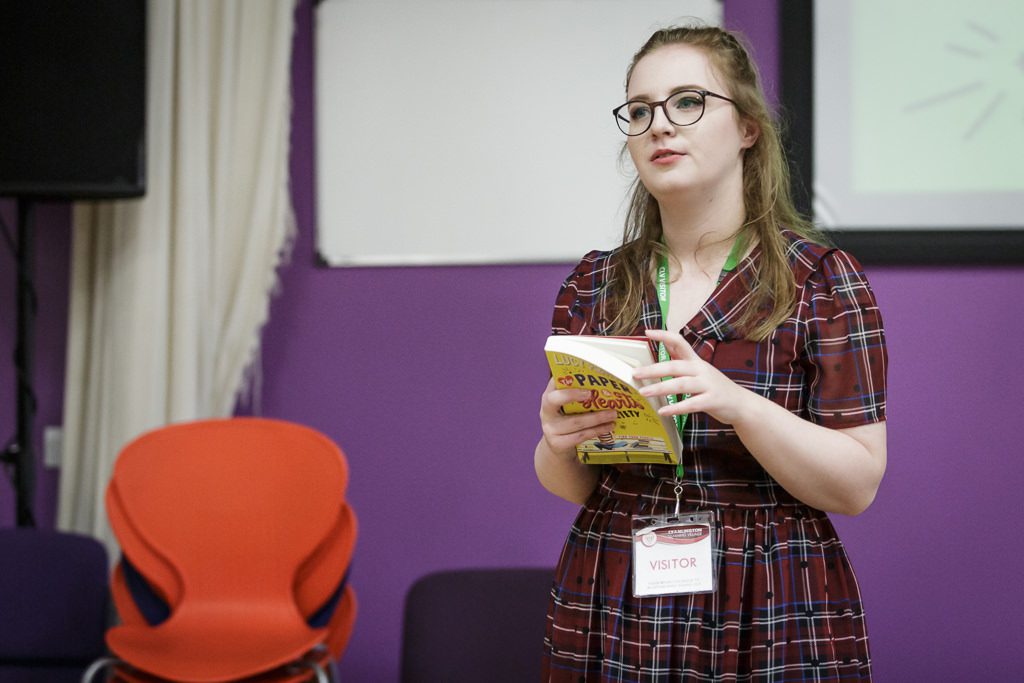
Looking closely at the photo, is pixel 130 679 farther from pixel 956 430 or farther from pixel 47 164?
pixel 956 430

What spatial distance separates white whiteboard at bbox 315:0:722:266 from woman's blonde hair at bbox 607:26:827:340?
1.52m

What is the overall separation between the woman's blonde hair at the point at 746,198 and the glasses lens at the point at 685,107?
55 mm

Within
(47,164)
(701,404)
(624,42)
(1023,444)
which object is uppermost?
(624,42)

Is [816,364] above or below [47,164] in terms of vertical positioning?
below

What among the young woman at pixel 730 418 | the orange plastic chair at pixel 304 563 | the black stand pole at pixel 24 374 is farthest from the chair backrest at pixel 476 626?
the black stand pole at pixel 24 374

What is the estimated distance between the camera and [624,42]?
2955mm

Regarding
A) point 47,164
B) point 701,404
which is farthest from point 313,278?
point 701,404

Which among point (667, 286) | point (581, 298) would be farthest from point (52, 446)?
point (667, 286)

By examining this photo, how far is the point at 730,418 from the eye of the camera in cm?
118

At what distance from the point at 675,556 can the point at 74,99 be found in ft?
7.08

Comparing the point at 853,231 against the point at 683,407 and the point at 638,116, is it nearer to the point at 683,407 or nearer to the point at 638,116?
the point at 638,116

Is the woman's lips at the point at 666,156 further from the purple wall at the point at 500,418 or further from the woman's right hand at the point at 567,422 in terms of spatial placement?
the purple wall at the point at 500,418

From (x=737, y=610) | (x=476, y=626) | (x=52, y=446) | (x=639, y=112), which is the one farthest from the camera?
(x=52, y=446)

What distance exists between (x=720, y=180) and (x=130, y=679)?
1715 mm
